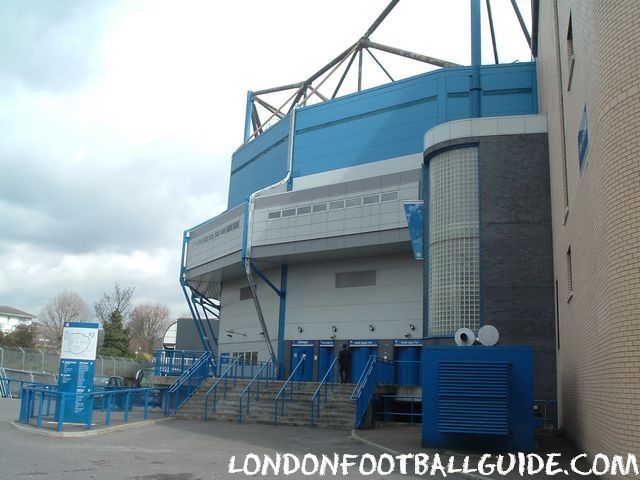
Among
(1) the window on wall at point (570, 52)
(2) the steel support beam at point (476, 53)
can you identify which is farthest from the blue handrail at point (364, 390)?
(2) the steel support beam at point (476, 53)

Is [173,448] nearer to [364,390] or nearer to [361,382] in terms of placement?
[364,390]

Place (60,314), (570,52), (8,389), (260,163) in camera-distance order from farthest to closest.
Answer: (60,314) → (260,163) → (8,389) → (570,52)

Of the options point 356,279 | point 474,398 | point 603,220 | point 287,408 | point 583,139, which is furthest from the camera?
point 356,279

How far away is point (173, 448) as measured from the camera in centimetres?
1354

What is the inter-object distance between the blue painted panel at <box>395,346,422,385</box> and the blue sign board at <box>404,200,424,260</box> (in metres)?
6.48

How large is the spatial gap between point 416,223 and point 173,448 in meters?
10.9

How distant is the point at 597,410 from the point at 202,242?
27745 mm

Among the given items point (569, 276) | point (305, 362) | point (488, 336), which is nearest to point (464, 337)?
point (488, 336)

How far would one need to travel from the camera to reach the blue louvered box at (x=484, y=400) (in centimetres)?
1255

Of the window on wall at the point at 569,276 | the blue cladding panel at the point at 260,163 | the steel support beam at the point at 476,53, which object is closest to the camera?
the window on wall at the point at 569,276

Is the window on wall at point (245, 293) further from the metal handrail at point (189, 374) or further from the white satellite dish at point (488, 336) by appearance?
the white satellite dish at point (488, 336)

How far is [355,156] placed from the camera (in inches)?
1223

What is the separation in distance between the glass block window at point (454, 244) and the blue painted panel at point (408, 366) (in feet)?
23.4

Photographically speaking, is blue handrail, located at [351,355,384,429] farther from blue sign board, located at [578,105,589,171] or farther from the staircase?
blue sign board, located at [578,105,589,171]
